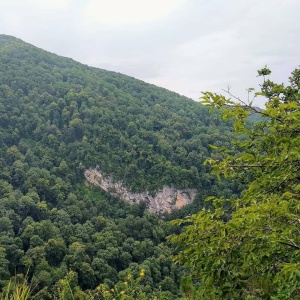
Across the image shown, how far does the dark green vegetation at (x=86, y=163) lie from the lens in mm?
43781

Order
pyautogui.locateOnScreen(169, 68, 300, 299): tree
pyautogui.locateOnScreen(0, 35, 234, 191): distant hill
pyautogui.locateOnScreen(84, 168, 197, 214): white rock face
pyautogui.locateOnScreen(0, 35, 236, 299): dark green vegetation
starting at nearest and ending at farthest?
pyautogui.locateOnScreen(169, 68, 300, 299): tree → pyautogui.locateOnScreen(0, 35, 236, 299): dark green vegetation → pyautogui.locateOnScreen(84, 168, 197, 214): white rock face → pyautogui.locateOnScreen(0, 35, 234, 191): distant hill

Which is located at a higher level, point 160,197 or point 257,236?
point 257,236

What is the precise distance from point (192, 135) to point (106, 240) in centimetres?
3996

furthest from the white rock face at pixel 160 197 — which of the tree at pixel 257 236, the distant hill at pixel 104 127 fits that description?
the tree at pixel 257 236

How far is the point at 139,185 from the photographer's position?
72938 millimetres

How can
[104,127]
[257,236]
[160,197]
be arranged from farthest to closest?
[104,127] < [160,197] < [257,236]

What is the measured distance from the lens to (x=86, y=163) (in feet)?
243

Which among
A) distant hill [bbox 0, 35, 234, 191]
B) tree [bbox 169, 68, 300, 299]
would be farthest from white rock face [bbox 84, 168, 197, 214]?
tree [bbox 169, 68, 300, 299]

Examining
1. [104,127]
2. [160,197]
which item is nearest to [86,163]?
[104,127]

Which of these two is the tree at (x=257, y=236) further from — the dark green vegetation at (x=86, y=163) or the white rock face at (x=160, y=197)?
the white rock face at (x=160, y=197)

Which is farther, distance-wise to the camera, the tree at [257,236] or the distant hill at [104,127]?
the distant hill at [104,127]

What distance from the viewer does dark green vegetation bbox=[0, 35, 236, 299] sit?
43.8m

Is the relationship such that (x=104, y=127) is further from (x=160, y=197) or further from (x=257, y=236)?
(x=257, y=236)

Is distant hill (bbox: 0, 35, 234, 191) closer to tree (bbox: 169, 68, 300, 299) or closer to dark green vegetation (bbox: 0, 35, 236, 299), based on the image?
dark green vegetation (bbox: 0, 35, 236, 299)
